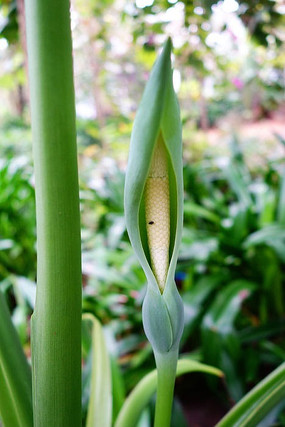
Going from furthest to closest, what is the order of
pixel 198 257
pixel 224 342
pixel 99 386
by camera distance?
pixel 198 257 < pixel 224 342 < pixel 99 386

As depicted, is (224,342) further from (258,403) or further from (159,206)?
(159,206)

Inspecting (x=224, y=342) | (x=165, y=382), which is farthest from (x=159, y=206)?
(x=224, y=342)

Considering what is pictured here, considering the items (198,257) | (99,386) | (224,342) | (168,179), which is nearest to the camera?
(168,179)

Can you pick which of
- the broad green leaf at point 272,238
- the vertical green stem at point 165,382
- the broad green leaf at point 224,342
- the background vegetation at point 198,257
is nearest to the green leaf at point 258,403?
the vertical green stem at point 165,382

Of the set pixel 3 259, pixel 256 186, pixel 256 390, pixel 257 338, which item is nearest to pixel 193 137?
pixel 256 186

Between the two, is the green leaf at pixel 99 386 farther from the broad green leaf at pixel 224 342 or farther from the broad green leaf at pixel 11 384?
the broad green leaf at pixel 224 342

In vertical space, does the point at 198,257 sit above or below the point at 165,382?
below

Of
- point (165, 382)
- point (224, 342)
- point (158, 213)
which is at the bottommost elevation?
point (224, 342)
